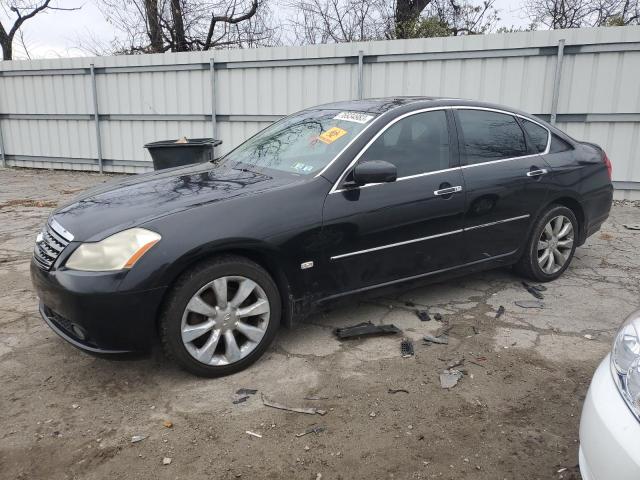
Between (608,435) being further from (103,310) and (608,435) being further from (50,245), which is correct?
(50,245)

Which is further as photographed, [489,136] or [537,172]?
[537,172]

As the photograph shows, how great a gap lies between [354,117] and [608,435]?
2.65m

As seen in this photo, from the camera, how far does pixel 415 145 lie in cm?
374

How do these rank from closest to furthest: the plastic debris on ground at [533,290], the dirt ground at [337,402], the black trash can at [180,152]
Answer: the dirt ground at [337,402], the plastic debris on ground at [533,290], the black trash can at [180,152]

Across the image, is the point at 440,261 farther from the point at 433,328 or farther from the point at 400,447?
the point at 400,447

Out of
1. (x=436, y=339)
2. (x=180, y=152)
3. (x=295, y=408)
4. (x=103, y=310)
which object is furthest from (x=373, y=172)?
(x=180, y=152)

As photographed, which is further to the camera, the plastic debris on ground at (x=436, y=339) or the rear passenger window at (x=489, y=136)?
the rear passenger window at (x=489, y=136)

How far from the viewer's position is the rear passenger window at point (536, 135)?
4418mm

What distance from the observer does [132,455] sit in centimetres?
242

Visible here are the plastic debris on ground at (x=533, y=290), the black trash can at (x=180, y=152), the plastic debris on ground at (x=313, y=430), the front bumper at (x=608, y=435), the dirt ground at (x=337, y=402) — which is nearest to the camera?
the front bumper at (x=608, y=435)

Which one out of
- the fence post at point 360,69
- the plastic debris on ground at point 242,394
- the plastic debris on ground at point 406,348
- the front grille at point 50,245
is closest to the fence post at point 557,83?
the fence post at point 360,69

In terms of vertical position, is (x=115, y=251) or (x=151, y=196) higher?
(x=151, y=196)

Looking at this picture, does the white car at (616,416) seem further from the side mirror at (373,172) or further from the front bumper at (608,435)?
the side mirror at (373,172)

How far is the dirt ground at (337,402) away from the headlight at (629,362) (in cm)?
72
